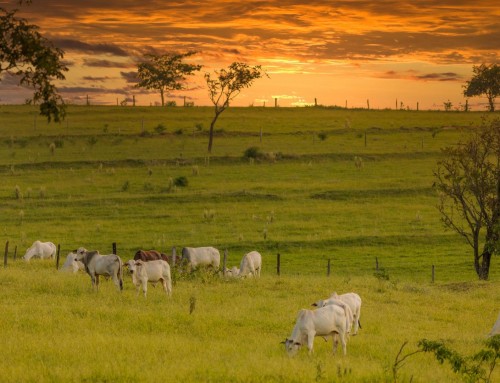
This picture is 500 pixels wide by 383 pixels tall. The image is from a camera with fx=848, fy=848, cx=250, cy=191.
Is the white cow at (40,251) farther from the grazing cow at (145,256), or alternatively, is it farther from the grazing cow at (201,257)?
the grazing cow at (145,256)

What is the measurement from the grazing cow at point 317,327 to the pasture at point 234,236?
482 millimetres

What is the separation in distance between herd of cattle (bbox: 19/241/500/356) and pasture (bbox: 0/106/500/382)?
0.56 metres

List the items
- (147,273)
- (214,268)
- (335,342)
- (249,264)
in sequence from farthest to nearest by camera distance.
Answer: (249,264) → (214,268) → (147,273) → (335,342)

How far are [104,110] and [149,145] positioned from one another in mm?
36814

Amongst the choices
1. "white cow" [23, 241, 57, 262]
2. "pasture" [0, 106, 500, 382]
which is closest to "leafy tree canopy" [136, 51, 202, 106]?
"pasture" [0, 106, 500, 382]

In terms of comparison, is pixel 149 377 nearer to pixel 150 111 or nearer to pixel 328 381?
pixel 328 381

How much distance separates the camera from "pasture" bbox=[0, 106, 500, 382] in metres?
18.1

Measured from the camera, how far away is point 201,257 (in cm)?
3622

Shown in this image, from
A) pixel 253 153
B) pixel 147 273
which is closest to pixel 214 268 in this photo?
pixel 147 273

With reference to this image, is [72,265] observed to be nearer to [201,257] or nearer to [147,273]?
[201,257]

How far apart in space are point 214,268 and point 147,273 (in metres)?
8.82

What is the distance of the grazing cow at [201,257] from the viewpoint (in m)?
35.7

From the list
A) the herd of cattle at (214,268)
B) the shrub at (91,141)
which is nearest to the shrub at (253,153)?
the shrub at (91,141)

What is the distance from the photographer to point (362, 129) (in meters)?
103
